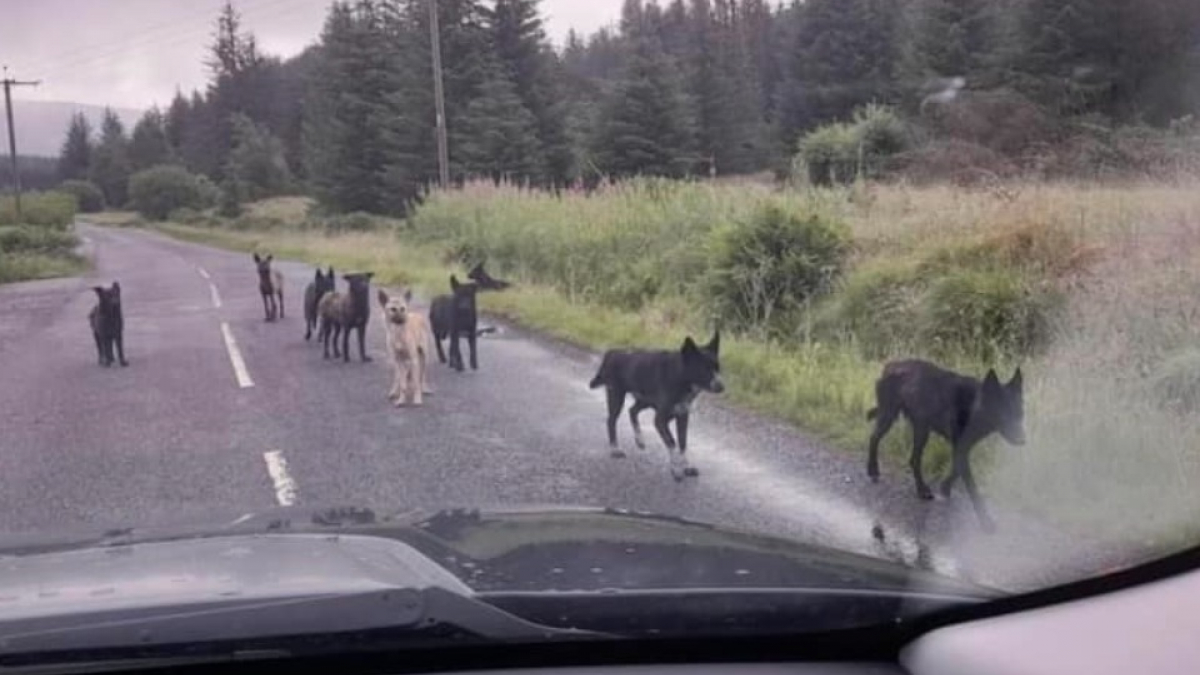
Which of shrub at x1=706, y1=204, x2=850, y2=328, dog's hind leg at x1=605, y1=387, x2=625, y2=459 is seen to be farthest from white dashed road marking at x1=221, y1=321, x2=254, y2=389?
shrub at x1=706, y1=204, x2=850, y2=328

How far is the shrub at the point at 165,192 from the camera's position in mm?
9758

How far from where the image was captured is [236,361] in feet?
32.1

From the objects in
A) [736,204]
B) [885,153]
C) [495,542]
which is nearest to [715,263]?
[736,204]

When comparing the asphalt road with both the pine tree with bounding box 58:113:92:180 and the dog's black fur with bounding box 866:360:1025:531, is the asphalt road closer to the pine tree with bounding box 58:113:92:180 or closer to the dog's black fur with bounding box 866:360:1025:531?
the dog's black fur with bounding box 866:360:1025:531

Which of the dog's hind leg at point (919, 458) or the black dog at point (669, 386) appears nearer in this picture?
the dog's hind leg at point (919, 458)

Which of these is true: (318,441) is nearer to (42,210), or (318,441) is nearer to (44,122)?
(44,122)

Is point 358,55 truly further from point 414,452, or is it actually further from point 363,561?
A: point 363,561

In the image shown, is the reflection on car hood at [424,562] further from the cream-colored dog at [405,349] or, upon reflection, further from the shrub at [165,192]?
the shrub at [165,192]

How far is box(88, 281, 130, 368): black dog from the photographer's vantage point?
30.7ft

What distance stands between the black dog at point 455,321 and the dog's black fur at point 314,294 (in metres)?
0.83

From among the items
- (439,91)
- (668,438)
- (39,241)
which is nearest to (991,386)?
(668,438)

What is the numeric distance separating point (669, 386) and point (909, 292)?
8.07ft

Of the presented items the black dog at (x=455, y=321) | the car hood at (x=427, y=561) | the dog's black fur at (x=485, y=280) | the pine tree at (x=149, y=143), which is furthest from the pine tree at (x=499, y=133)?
the car hood at (x=427, y=561)

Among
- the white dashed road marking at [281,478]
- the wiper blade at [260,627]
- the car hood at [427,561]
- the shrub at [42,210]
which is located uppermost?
the shrub at [42,210]
